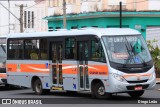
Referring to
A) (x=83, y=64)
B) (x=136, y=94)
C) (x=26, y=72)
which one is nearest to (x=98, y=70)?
(x=83, y=64)

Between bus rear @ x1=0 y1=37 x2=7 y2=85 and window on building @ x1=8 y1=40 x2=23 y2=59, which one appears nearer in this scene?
window on building @ x1=8 y1=40 x2=23 y2=59

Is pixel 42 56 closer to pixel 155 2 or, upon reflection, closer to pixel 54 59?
pixel 54 59

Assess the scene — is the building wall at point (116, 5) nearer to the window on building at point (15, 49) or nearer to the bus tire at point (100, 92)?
the window on building at point (15, 49)

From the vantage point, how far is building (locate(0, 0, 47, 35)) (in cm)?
6512

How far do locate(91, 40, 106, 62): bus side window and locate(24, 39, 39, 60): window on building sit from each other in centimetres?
402

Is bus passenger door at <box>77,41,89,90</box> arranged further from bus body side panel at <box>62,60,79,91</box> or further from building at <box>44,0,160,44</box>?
building at <box>44,0,160,44</box>

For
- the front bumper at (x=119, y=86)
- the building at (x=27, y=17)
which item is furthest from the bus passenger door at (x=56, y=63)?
the building at (x=27, y=17)

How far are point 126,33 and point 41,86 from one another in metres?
5.10

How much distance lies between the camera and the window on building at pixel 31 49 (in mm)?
24000

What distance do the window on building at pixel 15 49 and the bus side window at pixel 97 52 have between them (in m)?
5.41

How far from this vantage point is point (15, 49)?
84.2 ft

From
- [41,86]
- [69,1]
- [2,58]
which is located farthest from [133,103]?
[69,1]

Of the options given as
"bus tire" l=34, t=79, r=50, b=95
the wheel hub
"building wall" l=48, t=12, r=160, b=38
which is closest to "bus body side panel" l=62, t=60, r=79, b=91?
the wheel hub

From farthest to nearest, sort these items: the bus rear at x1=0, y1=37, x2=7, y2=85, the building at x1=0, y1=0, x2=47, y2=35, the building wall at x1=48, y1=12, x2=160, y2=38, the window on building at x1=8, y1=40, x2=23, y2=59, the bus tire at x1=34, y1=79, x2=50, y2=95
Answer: the building at x1=0, y1=0, x2=47, y2=35, the building wall at x1=48, y1=12, x2=160, y2=38, the bus rear at x1=0, y1=37, x2=7, y2=85, the window on building at x1=8, y1=40, x2=23, y2=59, the bus tire at x1=34, y1=79, x2=50, y2=95
